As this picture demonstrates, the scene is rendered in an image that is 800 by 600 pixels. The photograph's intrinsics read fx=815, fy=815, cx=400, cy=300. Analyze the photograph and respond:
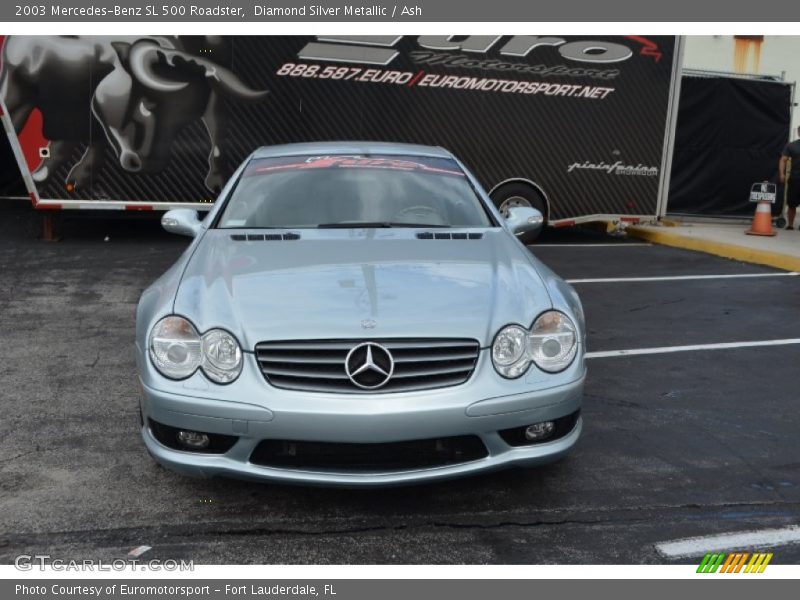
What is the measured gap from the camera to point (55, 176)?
33.9 ft

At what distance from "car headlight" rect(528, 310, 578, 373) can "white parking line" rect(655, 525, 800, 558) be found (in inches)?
31.7

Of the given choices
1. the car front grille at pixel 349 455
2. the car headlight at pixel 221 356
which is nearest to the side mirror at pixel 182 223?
the car headlight at pixel 221 356

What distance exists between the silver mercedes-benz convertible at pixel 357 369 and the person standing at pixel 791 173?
10.6 meters

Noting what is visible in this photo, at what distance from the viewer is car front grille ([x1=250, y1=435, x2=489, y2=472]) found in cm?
310

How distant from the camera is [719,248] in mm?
10875

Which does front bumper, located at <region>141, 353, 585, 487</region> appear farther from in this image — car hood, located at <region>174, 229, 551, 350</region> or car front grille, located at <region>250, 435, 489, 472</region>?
car hood, located at <region>174, 229, 551, 350</region>

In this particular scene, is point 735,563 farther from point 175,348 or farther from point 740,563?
point 175,348

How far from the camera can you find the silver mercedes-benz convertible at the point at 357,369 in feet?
10.1

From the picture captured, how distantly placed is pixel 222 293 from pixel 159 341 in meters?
0.33

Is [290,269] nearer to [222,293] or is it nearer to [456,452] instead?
[222,293]

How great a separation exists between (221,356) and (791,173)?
39.3 feet

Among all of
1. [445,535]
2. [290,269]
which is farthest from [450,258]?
[445,535]

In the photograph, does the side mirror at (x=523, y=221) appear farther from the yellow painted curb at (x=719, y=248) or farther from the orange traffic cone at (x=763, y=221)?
the orange traffic cone at (x=763, y=221)

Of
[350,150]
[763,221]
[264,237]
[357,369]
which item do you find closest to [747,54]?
[763,221]
